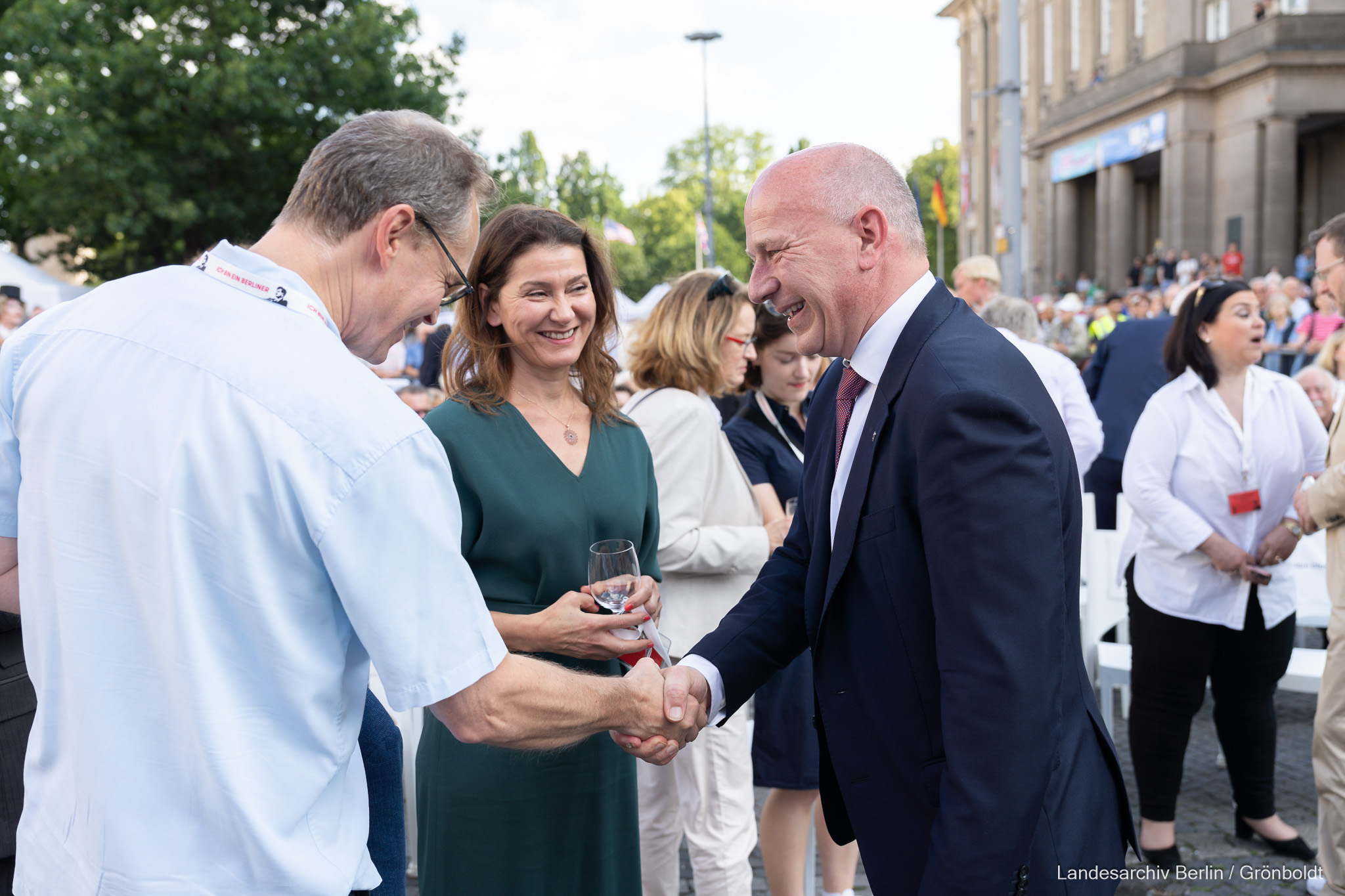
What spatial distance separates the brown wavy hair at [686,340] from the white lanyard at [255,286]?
226cm

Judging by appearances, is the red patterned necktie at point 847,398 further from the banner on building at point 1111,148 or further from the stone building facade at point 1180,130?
the banner on building at point 1111,148

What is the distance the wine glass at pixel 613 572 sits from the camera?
8.43ft

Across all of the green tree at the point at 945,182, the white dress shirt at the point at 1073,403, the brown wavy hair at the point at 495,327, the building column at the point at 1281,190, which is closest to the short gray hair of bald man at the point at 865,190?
the brown wavy hair at the point at 495,327

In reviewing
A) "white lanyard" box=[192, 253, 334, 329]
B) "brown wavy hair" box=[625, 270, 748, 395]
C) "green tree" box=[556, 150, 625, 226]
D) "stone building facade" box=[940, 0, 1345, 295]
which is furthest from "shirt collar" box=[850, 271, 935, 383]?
"green tree" box=[556, 150, 625, 226]

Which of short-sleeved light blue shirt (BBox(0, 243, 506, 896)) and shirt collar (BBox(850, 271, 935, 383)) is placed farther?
shirt collar (BBox(850, 271, 935, 383))

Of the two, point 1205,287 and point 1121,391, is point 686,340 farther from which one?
point 1121,391

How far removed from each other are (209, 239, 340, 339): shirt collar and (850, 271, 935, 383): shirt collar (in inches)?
40.3

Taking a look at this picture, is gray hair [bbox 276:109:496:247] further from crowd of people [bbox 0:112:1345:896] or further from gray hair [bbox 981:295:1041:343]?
gray hair [bbox 981:295:1041:343]

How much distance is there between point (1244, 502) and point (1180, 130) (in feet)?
108

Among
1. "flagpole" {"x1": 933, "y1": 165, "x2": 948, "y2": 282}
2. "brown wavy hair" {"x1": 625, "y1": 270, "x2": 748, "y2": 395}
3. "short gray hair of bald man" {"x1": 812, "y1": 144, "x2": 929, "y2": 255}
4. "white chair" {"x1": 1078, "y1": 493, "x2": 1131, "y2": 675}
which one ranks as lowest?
"white chair" {"x1": 1078, "y1": 493, "x2": 1131, "y2": 675}

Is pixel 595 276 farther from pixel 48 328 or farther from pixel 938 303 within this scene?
pixel 48 328

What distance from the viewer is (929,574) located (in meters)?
1.82

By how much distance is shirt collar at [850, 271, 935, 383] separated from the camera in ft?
6.79

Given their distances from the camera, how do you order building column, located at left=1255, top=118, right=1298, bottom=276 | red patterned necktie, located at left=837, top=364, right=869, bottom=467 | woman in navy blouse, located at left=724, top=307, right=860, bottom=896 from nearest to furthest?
red patterned necktie, located at left=837, top=364, right=869, bottom=467 < woman in navy blouse, located at left=724, top=307, right=860, bottom=896 < building column, located at left=1255, top=118, right=1298, bottom=276
